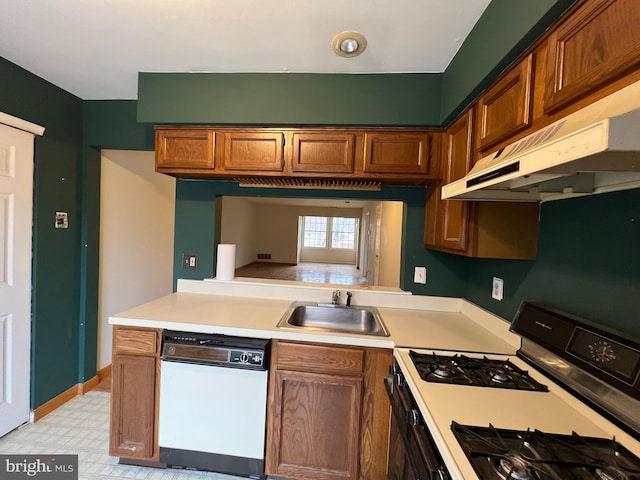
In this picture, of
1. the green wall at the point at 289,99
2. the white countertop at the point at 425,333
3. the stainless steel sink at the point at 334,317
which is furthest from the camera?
the stainless steel sink at the point at 334,317

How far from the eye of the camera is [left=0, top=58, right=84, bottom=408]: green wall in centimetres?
205

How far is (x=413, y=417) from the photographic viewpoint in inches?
40.1

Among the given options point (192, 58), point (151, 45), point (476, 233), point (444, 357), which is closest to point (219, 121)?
point (192, 58)

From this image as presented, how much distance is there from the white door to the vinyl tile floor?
0.14 meters

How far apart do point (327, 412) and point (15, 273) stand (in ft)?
7.22

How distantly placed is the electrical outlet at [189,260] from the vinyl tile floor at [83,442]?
4.01ft

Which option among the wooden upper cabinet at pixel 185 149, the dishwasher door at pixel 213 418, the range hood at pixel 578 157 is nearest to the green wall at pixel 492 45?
the range hood at pixel 578 157

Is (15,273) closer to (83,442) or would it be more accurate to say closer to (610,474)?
(83,442)

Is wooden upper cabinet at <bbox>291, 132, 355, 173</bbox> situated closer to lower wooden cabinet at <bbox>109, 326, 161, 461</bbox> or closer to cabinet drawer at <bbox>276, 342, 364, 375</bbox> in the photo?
cabinet drawer at <bbox>276, 342, 364, 375</bbox>

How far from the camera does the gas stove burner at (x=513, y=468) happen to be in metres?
0.66

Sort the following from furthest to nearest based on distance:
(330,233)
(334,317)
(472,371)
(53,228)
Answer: (330,233) < (53,228) < (334,317) < (472,371)

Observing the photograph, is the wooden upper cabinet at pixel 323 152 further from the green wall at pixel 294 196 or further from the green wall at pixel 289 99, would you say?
the green wall at pixel 294 196

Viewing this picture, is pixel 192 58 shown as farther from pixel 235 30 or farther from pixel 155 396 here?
pixel 155 396

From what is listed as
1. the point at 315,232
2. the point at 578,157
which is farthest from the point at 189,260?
the point at 315,232
